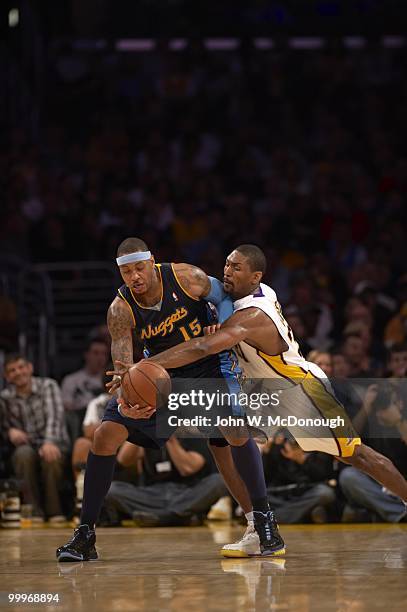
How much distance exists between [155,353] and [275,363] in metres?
0.68

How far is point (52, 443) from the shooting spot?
8430 millimetres

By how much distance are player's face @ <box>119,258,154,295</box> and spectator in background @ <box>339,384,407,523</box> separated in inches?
101

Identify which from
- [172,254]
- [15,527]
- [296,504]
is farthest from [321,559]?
[172,254]

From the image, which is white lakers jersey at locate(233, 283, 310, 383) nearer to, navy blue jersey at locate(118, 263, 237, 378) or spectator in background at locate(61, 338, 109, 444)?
navy blue jersey at locate(118, 263, 237, 378)

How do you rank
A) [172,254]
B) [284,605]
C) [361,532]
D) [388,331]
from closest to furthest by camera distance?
[284,605] → [361,532] → [388,331] → [172,254]

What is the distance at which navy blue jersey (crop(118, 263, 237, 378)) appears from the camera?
5918 millimetres

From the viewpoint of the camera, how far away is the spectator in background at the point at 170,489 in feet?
26.6

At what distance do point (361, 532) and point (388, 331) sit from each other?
299 cm

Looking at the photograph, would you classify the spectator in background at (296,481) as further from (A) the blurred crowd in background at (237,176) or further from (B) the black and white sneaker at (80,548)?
(B) the black and white sneaker at (80,548)

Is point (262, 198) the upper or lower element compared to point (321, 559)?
upper

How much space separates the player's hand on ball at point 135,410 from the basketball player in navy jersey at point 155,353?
11 millimetres

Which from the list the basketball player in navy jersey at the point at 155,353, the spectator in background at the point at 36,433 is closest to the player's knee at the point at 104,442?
the basketball player in navy jersey at the point at 155,353

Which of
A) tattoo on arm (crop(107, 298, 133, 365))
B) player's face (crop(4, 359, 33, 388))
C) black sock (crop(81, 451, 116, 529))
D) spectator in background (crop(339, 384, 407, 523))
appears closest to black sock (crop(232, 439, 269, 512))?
black sock (crop(81, 451, 116, 529))

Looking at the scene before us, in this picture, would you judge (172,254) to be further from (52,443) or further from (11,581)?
(11,581)
